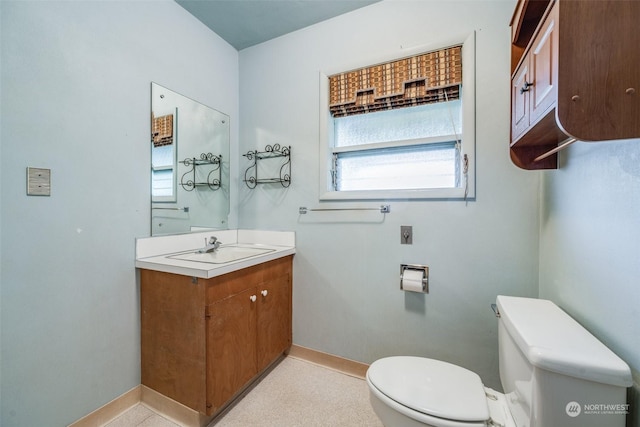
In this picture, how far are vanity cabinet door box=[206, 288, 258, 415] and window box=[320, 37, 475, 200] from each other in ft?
3.16

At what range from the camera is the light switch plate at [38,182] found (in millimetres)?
1178

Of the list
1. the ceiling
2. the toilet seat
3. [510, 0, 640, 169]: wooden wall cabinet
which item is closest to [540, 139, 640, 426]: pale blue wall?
[510, 0, 640, 169]: wooden wall cabinet

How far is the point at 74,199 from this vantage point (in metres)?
1.33

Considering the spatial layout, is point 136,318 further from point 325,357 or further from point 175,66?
point 175,66

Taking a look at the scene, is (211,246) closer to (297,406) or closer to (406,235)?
(297,406)

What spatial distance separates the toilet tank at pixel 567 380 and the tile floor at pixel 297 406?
3.04ft

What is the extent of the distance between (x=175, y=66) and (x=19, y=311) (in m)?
1.65

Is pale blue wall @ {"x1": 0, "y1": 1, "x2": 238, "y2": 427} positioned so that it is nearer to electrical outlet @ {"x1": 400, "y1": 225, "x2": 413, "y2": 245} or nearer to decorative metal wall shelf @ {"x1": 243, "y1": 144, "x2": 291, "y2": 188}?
decorative metal wall shelf @ {"x1": 243, "y1": 144, "x2": 291, "y2": 188}

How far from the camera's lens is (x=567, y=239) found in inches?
43.8

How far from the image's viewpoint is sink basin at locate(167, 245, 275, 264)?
5.49ft

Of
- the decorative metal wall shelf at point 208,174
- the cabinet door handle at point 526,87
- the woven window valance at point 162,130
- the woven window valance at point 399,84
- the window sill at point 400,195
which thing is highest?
the woven window valance at point 399,84

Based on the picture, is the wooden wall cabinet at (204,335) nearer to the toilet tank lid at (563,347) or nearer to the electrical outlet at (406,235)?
the electrical outlet at (406,235)

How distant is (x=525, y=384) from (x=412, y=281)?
787 mm

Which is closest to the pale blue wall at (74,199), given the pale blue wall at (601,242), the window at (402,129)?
the window at (402,129)
